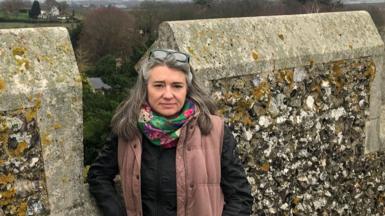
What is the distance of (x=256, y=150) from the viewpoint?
145 inches

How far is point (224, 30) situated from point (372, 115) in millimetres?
1748

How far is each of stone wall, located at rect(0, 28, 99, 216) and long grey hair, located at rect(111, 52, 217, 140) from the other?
218mm

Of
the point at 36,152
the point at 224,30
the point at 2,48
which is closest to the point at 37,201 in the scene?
the point at 36,152

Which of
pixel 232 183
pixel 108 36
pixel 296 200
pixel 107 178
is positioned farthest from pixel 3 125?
pixel 108 36

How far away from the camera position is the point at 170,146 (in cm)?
257

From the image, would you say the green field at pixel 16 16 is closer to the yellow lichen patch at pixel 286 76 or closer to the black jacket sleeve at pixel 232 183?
the yellow lichen patch at pixel 286 76

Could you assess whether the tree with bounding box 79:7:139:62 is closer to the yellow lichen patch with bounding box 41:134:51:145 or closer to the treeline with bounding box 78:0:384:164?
the treeline with bounding box 78:0:384:164

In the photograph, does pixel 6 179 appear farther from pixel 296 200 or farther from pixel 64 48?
pixel 296 200

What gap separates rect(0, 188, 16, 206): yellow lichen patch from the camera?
2.49 meters

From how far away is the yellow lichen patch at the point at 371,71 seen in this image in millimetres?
4301

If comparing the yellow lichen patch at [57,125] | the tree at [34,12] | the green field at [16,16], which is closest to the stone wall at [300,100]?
the yellow lichen patch at [57,125]

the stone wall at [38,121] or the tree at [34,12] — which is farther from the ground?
the stone wall at [38,121]

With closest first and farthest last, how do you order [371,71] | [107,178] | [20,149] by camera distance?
1. [20,149]
2. [107,178]
3. [371,71]

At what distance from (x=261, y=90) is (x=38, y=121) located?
164cm
